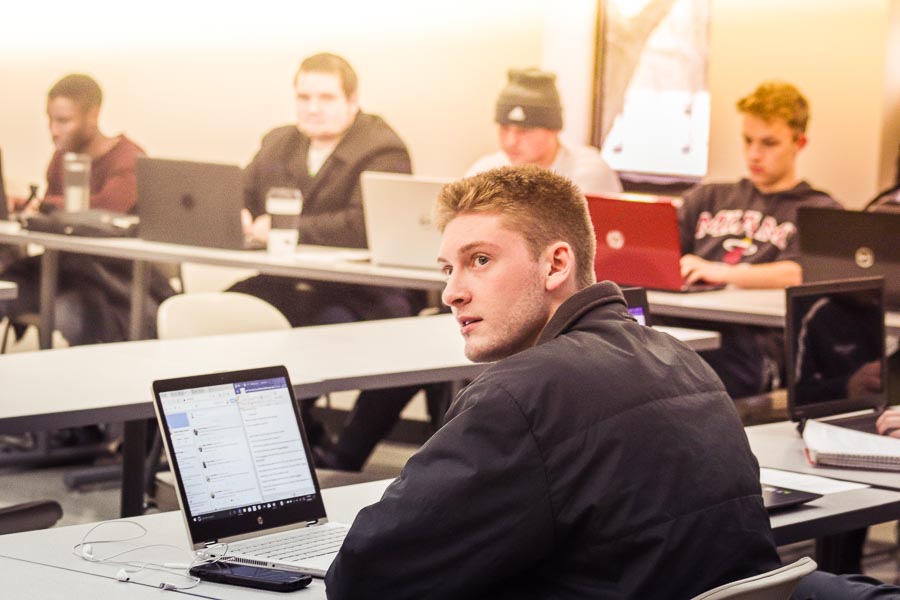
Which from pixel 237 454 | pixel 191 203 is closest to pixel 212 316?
pixel 191 203

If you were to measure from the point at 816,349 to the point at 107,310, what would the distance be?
3562 millimetres

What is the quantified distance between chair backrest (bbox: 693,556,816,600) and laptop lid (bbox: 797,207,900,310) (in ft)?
9.33

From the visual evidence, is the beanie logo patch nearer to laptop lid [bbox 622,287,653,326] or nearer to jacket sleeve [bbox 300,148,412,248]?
jacket sleeve [bbox 300,148,412,248]

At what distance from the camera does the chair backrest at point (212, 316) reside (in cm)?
394

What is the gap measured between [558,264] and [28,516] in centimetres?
115

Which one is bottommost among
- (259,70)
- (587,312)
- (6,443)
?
(6,443)

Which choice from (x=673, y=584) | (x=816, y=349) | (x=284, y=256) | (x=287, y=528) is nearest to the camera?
(x=673, y=584)

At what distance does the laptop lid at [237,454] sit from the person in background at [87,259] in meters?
3.29

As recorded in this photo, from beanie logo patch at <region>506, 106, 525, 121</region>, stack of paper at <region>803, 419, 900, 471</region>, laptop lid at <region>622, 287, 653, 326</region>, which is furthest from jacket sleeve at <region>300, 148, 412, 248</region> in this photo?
stack of paper at <region>803, 419, 900, 471</region>

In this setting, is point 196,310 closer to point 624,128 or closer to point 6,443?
point 6,443

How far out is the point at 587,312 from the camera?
1.77 m

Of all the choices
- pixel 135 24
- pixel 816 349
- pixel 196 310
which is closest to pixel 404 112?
pixel 135 24

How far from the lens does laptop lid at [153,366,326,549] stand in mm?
2041

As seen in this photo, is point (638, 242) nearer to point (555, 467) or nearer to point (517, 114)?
point (517, 114)
